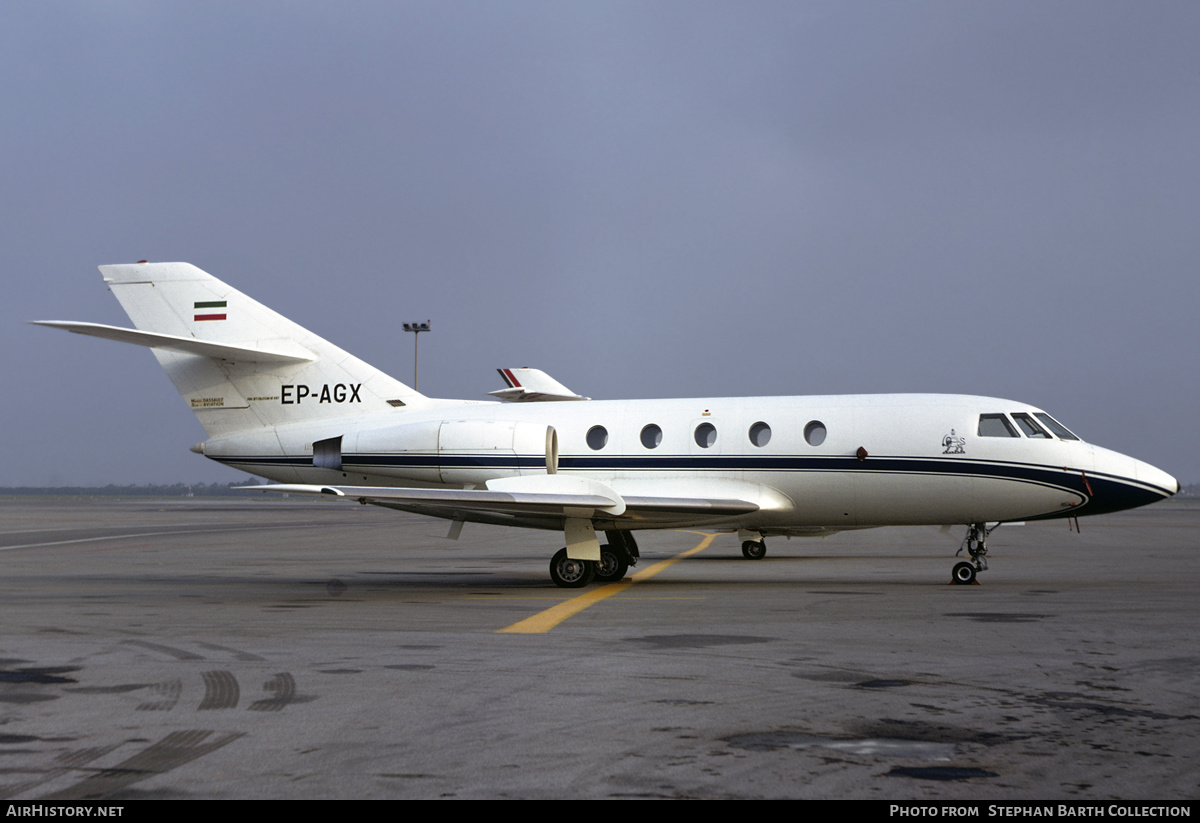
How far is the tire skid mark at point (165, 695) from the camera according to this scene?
22.4ft

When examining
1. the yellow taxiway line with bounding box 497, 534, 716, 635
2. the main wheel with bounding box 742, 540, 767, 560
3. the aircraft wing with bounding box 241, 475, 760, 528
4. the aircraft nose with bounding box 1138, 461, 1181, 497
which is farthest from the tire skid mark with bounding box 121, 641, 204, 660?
the main wheel with bounding box 742, 540, 767, 560

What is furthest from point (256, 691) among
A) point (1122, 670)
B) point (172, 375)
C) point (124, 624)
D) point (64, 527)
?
point (64, 527)

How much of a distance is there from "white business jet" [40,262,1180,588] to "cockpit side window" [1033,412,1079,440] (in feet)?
0.13

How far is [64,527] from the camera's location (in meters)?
38.7

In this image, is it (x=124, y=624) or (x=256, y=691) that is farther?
(x=124, y=624)

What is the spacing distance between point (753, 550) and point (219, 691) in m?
16.9

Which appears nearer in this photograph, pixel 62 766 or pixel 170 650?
pixel 62 766

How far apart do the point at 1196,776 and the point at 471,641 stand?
6.28 meters

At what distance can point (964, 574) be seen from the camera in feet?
51.7

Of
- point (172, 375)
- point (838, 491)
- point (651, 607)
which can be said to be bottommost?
point (651, 607)

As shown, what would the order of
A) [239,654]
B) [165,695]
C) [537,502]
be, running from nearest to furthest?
1. [165,695]
2. [239,654]
3. [537,502]

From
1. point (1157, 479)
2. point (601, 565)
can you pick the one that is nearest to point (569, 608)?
point (601, 565)

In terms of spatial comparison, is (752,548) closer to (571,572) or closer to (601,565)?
(601,565)
